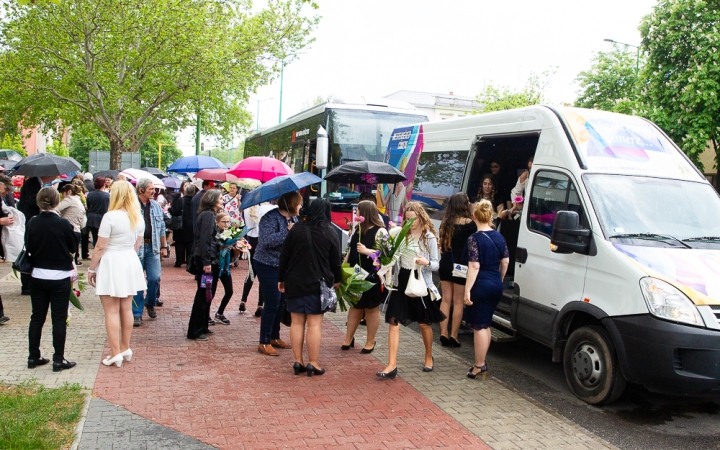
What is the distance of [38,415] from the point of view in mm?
4672

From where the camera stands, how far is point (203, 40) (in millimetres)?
20703

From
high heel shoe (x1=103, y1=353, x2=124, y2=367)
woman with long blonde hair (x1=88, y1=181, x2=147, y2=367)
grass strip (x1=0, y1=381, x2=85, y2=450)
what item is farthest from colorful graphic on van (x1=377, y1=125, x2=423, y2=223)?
grass strip (x1=0, y1=381, x2=85, y2=450)

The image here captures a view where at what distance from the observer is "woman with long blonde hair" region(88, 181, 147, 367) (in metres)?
6.04

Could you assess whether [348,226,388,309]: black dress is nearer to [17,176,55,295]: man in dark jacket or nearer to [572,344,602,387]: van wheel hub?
[572,344,602,387]: van wheel hub

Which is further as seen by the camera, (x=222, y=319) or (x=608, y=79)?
(x=608, y=79)

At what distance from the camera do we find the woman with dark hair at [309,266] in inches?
237

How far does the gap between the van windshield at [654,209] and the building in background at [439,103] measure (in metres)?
70.1

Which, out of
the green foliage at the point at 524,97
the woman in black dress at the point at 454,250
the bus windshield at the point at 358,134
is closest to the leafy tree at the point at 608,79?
the green foliage at the point at 524,97

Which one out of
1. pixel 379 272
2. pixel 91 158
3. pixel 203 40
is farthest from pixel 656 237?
pixel 91 158

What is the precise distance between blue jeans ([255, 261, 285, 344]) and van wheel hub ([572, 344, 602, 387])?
318 centimetres

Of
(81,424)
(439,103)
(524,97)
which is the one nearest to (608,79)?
(524,97)

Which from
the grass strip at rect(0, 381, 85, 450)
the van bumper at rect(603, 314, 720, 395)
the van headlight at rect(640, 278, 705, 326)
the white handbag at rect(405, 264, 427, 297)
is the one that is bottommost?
the grass strip at rect(0, 381, 85, 450)

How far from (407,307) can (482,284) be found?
2.66ft

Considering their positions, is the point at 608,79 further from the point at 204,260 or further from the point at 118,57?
the point at 204,260
